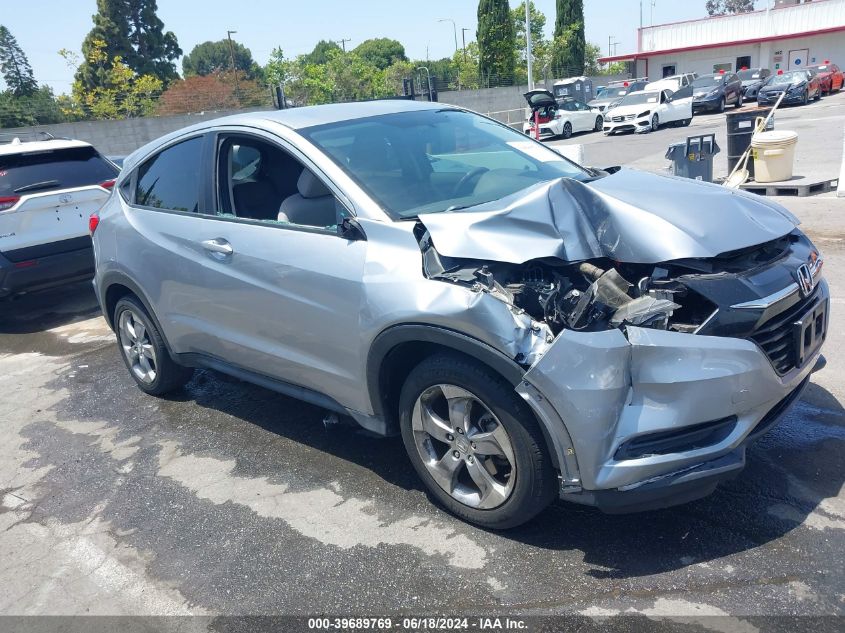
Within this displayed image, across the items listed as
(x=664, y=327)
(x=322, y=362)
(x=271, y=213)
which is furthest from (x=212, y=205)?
(x=664, y=327)

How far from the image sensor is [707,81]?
33.2 meters

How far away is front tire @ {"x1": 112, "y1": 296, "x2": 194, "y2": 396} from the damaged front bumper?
3227 mm

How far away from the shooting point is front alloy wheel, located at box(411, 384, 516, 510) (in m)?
3.09

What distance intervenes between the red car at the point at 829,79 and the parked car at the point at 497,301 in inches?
1506

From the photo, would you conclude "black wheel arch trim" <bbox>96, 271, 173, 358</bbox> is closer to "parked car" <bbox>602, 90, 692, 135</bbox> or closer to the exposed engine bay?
the exposed engine bay

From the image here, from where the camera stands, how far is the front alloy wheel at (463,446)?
309cm

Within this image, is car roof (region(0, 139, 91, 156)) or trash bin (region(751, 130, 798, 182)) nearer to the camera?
car roof (region(0, 139, 91, 156))

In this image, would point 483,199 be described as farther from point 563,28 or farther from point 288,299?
point 563,28

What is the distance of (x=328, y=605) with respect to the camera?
9.75 feet

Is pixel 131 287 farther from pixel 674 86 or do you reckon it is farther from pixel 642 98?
pixel 674 86

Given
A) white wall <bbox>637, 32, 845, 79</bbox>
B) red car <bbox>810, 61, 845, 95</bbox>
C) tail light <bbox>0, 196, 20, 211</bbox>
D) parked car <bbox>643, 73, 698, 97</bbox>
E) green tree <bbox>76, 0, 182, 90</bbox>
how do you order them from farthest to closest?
1. green tree <bbox>76, 0, 182, 90</bbox>
2. white wall <bbox>637, 32, 845, 79</bbox>
3. red car <bbox>810, 61, 845, 95</bbox>
4. parked car <bbox>643, 73, 698, 97</bbox>
5. tail light <bbox>0, 196, 20, 211</bbox>

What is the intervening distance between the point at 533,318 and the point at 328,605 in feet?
4.71

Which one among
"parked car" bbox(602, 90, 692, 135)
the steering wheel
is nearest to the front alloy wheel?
the steering wheel

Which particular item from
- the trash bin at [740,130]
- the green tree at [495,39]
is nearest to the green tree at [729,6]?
the green tree at [495,39]
